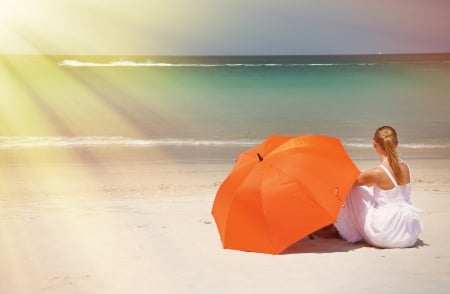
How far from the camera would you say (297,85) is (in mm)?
40594

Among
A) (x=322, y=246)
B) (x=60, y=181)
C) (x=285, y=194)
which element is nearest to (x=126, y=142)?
(x=60, y=181)

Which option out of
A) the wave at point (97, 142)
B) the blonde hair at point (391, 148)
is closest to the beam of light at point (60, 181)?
the wave at point (97, 142)

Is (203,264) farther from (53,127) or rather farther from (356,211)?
(53,127)

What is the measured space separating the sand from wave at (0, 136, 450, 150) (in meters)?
5.76

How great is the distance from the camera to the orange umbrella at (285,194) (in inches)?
225

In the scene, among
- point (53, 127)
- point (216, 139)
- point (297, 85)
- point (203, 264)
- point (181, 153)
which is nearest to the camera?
point (203, 264)

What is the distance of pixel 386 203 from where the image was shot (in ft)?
19.8

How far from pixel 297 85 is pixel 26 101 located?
702 inches

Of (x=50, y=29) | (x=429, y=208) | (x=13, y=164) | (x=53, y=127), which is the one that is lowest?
(x=50, y=29)

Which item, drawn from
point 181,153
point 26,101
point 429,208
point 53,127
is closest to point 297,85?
point 26,101

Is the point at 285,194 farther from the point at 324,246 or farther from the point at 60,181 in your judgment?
the point at 60,181

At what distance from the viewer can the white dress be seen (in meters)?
5.98

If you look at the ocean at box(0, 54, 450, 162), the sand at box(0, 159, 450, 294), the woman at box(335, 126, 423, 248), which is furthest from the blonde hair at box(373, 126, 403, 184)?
the ocean at box(0, 54, 450, 162)

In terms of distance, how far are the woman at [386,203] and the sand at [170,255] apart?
0.49 ft
